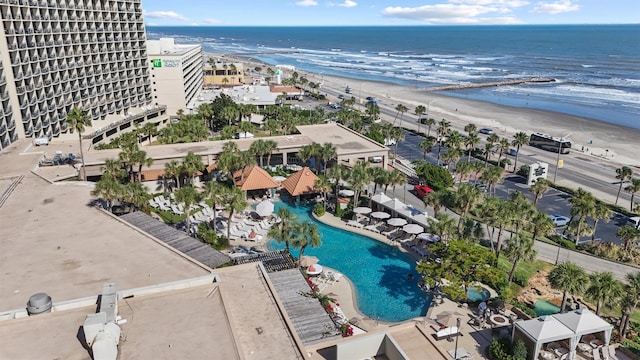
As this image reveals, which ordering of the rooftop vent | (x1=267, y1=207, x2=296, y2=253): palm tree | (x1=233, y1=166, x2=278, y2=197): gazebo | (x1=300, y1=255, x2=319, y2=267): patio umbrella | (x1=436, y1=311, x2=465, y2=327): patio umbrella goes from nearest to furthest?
the rooftop vent < (x1=436, y1=311, x2=465, y2=327): patio umbrella < (x1=267, y1=207, x2=296, y2=253): palm tree < (x1=300, y1=255, x2=319, y2=267): patio umbrella < (x1=233, y1=166, x2=278, y2=197): gazebo

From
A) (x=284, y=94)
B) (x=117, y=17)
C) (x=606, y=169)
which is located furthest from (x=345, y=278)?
(x=284, y=94)

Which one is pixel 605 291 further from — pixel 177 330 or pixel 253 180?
pixel 253 180

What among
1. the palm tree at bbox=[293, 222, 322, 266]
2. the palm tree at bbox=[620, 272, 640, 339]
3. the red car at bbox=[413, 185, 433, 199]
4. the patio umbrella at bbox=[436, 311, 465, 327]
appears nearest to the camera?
the palm tree at bbox=[620, 272, 640, 339]

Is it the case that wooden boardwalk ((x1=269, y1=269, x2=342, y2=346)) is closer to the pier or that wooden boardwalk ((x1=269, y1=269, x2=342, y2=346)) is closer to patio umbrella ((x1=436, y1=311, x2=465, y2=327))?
patio umbrella ((x1=436, y1=311, x2=465, y2=327))

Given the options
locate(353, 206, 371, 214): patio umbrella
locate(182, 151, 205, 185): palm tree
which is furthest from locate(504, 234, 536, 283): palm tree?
locate(182, 151, 205, 185): palm tree

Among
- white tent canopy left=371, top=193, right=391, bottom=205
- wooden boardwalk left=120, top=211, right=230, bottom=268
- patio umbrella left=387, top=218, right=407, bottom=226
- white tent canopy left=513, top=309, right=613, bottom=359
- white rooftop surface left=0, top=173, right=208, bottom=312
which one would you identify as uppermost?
white rooftop surface left=0, top=173, right=208, bottom=312

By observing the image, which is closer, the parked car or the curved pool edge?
the curved pool edge

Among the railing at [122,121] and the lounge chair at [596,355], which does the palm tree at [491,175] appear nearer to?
the lounge chair at [596,355]
